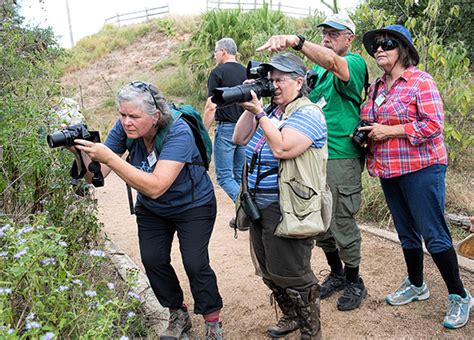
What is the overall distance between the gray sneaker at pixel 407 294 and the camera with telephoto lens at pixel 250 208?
4.48ft

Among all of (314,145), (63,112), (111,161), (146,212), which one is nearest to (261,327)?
(146,212)

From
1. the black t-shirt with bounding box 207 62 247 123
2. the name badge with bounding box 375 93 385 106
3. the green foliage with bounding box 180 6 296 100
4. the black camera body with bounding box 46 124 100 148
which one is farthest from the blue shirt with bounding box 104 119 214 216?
the green foliage with bounding box 180 6 296 100

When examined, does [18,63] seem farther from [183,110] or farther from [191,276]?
[191,276]

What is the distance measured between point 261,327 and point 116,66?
18813 mm

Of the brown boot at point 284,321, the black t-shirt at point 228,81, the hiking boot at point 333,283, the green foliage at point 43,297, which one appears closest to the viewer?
the green foliage at point 43,297

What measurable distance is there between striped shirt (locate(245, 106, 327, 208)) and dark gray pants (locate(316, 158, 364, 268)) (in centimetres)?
64

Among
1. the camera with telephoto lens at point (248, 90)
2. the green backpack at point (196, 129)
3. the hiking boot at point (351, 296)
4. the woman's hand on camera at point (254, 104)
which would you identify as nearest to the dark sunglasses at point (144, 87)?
the green backpack at point (196, 129)

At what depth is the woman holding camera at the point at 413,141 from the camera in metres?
3.13

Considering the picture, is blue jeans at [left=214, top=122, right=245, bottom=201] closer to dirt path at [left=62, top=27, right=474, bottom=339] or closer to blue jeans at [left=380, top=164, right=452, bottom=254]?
dirt path at [left=62, top=27, right=474, bottom=339]

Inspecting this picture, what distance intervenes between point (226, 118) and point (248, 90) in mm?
2819

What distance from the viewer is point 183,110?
3.08 m

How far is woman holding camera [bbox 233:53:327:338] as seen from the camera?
9.04 feet

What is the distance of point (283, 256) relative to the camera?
2.94 m

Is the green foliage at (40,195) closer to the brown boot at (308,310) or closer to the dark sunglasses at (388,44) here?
the brown boot at (308,310)
